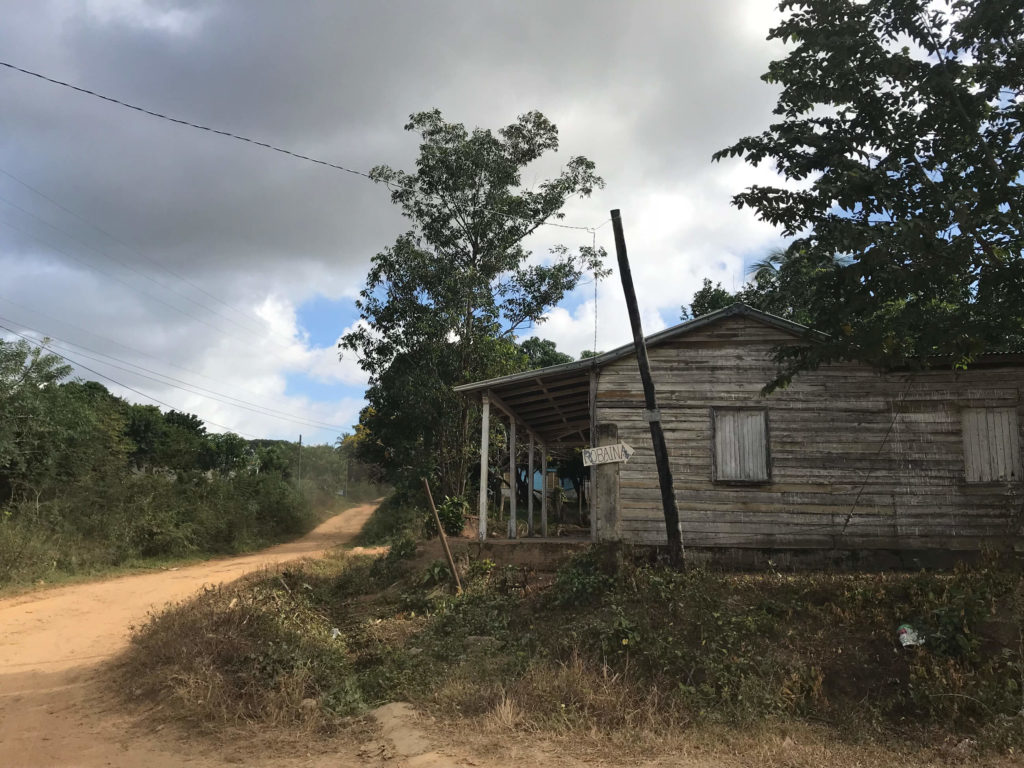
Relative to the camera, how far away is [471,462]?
23.1 metres

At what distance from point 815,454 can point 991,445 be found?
2.71 metres

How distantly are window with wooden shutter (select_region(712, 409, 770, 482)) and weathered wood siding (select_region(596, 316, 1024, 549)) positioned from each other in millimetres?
109

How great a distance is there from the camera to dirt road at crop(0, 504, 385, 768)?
586 cm

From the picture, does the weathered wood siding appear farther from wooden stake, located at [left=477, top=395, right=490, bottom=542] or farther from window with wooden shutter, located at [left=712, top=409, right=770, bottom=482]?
wooden stake, located at [left=477, top=395, right=490, bottom=542]

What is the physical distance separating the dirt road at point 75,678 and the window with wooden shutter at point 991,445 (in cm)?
1054

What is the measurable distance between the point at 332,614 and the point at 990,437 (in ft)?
35.5

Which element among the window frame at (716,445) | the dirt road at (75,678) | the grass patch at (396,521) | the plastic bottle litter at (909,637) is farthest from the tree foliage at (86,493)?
the plastic bottle litter at (909,637)

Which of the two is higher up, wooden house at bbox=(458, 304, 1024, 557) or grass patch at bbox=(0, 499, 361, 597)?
wooden house at bbox=(458, 304, 1024, 557)

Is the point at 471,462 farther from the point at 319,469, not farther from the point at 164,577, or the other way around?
the point at 319,469

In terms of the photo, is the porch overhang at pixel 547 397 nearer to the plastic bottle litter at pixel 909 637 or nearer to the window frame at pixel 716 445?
the window frame at pixel 716 445

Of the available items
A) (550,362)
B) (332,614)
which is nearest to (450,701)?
(332,614)

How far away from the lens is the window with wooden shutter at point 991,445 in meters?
11.0

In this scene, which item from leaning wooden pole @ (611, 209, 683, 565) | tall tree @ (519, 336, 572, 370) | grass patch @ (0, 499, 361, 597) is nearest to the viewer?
leaning wooden pole @ (611, 209, 683, 565)

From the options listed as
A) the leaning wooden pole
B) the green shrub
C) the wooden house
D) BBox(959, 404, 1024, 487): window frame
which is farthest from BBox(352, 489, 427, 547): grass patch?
BBox(959, 404, 1024, 487): window frame
